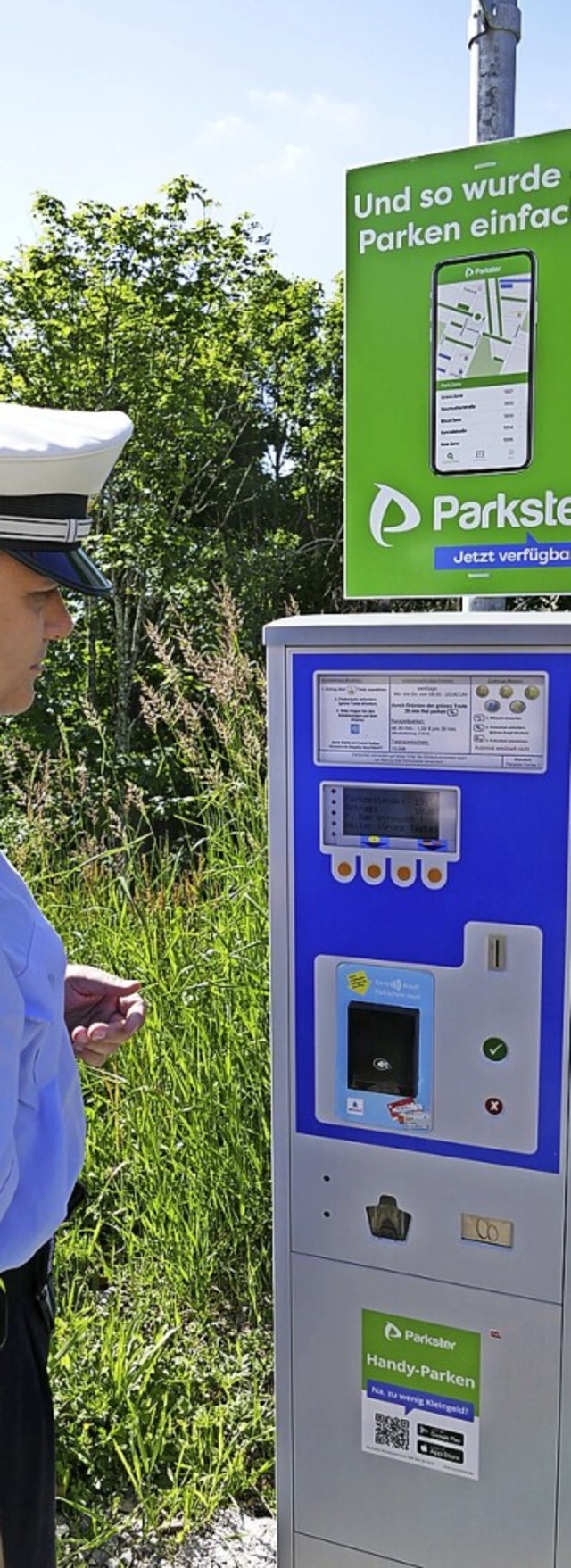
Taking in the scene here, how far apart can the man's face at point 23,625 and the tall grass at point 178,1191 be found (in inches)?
63.2

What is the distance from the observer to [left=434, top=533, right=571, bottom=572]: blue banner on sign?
83.2 inches

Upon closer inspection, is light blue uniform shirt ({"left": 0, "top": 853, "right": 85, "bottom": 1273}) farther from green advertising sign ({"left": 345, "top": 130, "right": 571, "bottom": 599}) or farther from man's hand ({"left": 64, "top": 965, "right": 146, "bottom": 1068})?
green advertising sign ({"left": 345, "top": 130, "right": 571, "bottom": 599})

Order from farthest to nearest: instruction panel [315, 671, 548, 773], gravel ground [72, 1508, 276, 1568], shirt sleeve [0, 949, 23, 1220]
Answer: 1. gravel ground [72, 1508, 276, 1568]
2. instruction panel [315, 671, 548, 773]
3. shirt sleeve [0, 949, 23, 1220]

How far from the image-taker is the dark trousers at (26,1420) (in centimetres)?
181

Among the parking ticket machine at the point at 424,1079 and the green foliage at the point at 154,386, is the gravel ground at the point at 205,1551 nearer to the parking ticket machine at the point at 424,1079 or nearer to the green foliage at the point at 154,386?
the parking ticket machine at the point at 424,1079

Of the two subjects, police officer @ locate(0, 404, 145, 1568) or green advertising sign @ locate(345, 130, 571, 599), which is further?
green advertising sign @ locate(345, 130, 571, 599)

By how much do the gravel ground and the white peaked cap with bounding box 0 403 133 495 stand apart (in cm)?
207

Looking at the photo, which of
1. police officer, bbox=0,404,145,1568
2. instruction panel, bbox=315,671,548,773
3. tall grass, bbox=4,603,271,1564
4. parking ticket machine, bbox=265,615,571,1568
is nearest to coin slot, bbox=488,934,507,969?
parking ticket machine, bbox=265,615,571,1568

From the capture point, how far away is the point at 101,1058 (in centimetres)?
209

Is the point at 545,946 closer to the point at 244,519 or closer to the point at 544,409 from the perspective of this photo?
the point at 544,409

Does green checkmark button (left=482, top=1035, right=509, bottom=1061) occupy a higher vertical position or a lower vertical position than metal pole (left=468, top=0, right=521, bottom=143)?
lower

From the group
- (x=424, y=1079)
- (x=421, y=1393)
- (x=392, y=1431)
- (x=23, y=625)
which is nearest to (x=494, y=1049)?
(x=424, y=1079)

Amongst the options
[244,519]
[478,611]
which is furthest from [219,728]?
[244,519]

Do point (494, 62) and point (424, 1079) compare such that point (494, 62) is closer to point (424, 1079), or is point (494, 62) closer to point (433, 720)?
point (433, 720)
